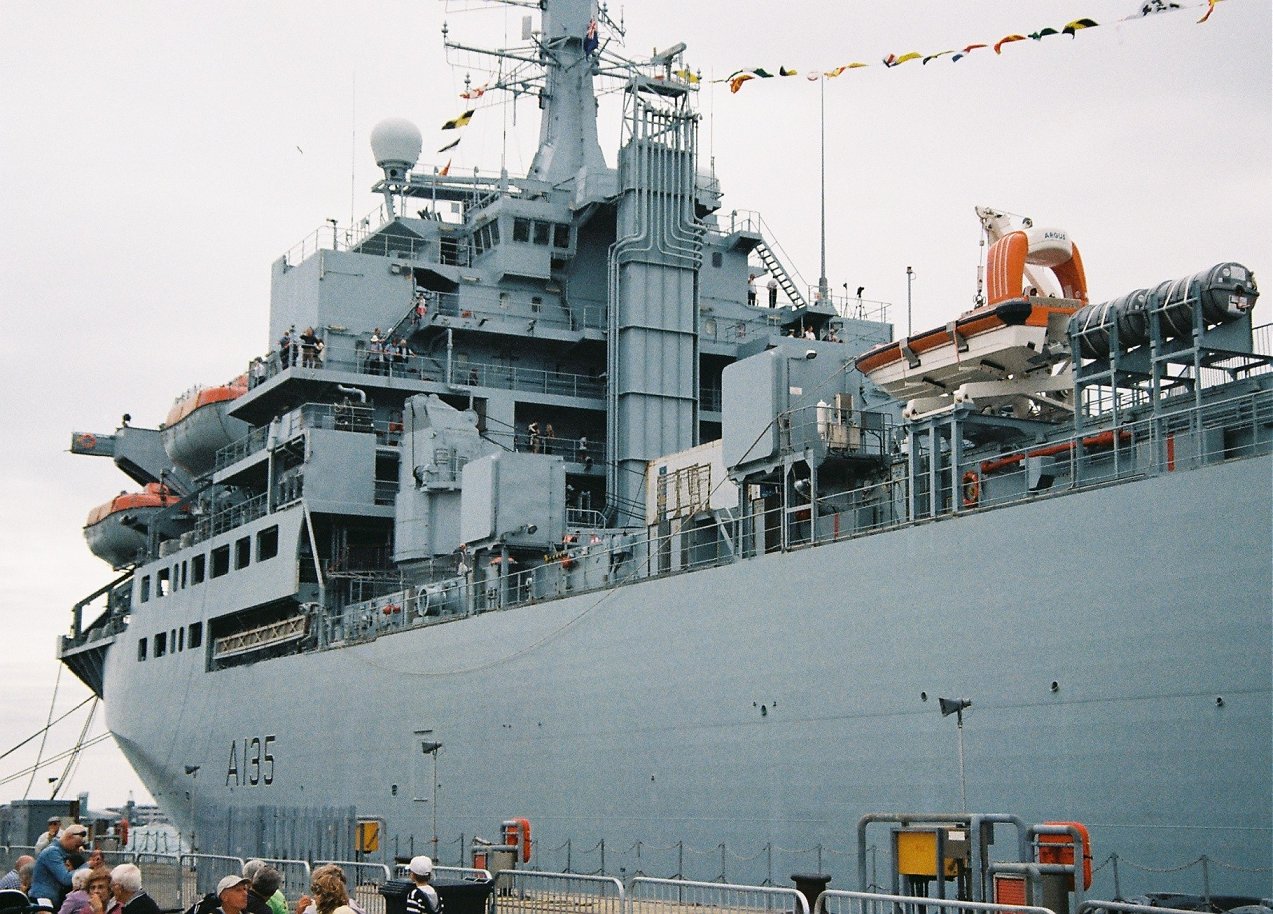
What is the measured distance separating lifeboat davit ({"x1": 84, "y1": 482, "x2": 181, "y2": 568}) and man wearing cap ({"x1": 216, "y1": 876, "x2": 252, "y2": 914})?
3665 centimetres

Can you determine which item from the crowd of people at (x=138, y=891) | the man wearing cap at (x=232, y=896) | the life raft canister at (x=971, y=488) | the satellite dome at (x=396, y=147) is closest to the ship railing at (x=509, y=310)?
the satellite dome at (x=396, y=147)

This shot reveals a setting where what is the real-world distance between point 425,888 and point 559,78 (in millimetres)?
30953

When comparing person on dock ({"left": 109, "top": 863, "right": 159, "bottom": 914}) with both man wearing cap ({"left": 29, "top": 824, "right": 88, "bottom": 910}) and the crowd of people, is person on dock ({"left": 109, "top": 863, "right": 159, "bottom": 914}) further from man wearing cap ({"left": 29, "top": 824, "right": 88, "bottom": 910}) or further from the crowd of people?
man wearing cap ({"left": 29, "top": 824, "right": 88, "bottom": 910})

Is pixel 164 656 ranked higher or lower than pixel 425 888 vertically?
higher

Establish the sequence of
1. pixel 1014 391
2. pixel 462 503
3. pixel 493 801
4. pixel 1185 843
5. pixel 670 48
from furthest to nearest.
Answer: pixel 670 48 → pixel 462 503 → pixel 493 801 → pixel 1014 391 → pixel 1185 843

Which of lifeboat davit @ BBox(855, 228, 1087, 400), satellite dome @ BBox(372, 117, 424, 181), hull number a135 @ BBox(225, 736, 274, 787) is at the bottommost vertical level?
hull number a135 @ BBox(225, 736, 274, 787)

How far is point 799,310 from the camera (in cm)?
3888

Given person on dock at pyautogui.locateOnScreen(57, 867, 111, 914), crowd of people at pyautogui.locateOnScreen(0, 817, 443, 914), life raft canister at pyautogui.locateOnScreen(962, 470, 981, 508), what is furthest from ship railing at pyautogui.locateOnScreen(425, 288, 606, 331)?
person on dock at pyautogui.locateOnScreen(57, 867, 111, 914)

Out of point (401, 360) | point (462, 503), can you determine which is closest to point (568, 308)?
point (401, 360)

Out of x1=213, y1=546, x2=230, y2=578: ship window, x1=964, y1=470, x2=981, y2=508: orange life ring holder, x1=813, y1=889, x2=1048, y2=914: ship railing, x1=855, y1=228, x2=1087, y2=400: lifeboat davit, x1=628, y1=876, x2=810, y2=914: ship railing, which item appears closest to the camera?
x1=813, y1=889, x2=1048, y2=914: ship railing

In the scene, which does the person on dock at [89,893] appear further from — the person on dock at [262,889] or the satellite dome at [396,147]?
the satellite dome at [396,147]

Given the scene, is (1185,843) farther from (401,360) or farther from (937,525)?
(401,360)

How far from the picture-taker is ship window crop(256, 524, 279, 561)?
1458 inches

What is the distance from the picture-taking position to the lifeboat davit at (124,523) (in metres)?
45.4
